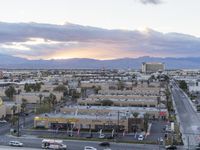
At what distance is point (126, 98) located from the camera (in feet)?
201

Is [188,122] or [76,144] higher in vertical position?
[188,122]

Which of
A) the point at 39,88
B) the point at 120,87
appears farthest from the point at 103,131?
the point at 120,87

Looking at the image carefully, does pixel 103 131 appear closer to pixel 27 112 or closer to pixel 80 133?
pixel 80 133

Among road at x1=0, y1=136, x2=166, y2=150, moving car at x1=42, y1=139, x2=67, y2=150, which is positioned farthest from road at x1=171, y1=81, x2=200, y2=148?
moving car at x1=42, y1=139, x2=67, y2=150

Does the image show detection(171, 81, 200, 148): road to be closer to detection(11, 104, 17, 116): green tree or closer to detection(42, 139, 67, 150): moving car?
detection(42, 139, 67, 150): moving car

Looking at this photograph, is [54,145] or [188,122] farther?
[188,122]

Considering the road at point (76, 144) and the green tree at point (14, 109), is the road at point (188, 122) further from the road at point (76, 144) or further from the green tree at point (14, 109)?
the green tree at point (14, 109)

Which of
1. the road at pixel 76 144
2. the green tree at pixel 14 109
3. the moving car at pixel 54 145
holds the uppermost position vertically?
the green tree at pixel 14 109

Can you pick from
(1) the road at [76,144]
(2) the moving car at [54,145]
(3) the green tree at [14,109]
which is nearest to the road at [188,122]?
(1) the road at [76,144]

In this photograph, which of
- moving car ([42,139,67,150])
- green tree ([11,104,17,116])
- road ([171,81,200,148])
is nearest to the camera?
moving car ([42,139,67,150])

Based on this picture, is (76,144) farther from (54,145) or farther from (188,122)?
(188,122)

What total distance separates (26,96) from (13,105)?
42.2 feet

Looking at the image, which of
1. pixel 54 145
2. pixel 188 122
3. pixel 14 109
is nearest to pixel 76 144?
pixel 54 145

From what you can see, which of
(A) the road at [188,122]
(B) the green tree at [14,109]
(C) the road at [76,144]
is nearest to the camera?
(C) the road at [76,144]
